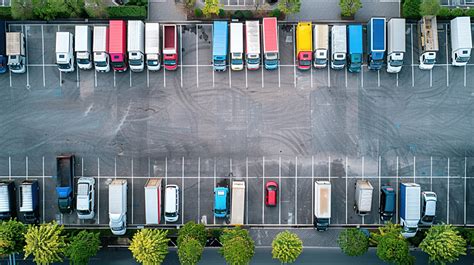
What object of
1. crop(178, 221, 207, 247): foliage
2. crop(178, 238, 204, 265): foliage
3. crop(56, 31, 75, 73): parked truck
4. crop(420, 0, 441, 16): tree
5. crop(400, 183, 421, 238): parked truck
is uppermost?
crop(420, 0, 441, 16): tree

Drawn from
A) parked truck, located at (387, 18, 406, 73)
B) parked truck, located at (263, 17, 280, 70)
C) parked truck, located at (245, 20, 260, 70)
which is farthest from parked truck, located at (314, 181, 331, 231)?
parked truck, located at (387, 18, 406, 73)

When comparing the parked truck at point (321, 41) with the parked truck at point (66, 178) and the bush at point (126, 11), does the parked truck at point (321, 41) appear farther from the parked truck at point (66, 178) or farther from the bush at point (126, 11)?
the parked truck at point (66, 178)

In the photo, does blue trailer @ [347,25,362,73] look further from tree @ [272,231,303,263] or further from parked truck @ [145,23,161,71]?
parked truck @ [145,23,161,71]

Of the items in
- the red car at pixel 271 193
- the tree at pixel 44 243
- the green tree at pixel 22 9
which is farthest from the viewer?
the red car at pixel 271 193

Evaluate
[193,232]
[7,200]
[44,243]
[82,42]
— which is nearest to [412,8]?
[193,232]

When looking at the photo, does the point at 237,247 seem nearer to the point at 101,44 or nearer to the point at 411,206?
the point at 411,206

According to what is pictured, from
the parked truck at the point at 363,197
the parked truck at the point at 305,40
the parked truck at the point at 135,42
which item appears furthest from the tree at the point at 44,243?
the parked truck at the point at 305,40
